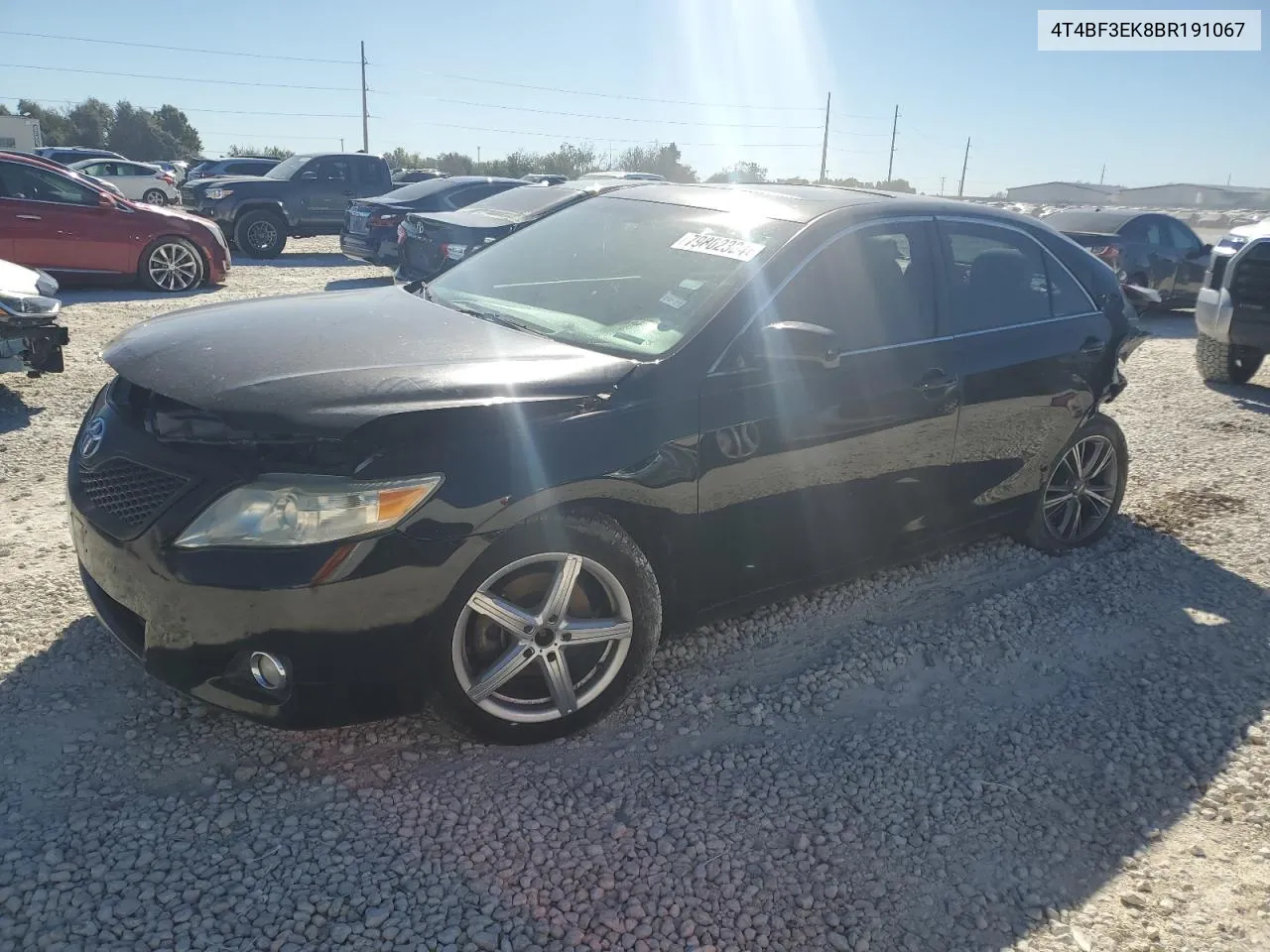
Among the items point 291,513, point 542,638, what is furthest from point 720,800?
point 291,513

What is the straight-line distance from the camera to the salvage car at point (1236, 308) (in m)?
8.01

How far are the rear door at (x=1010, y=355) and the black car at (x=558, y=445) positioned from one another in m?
0.02

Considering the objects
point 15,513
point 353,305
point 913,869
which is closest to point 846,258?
point 353,305

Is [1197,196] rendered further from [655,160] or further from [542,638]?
[542,638]

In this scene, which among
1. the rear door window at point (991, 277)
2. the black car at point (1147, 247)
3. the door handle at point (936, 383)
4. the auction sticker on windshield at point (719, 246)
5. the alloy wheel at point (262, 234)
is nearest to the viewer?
the auction sticker on windshield at point (719, 246)

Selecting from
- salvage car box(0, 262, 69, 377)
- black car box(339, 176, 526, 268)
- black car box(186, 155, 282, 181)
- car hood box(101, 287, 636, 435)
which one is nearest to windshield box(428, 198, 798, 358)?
car hood box(101, 287, 636, 435)

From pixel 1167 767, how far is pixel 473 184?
42.2 ft

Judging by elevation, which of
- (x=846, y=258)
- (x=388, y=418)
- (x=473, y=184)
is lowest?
(x=388, y=418)

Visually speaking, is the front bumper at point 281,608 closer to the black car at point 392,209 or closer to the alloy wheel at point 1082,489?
the alloy wheel at point 1082,489

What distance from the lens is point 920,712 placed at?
3297 mm

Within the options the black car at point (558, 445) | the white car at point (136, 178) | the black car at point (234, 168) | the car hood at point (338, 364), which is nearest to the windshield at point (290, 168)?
the black car at point (234, 168)

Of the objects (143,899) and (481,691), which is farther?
(481,691)

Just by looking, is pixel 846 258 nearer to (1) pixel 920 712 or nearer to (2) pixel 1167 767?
(1) pixel 920 712

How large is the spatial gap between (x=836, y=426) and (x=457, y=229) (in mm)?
7486
